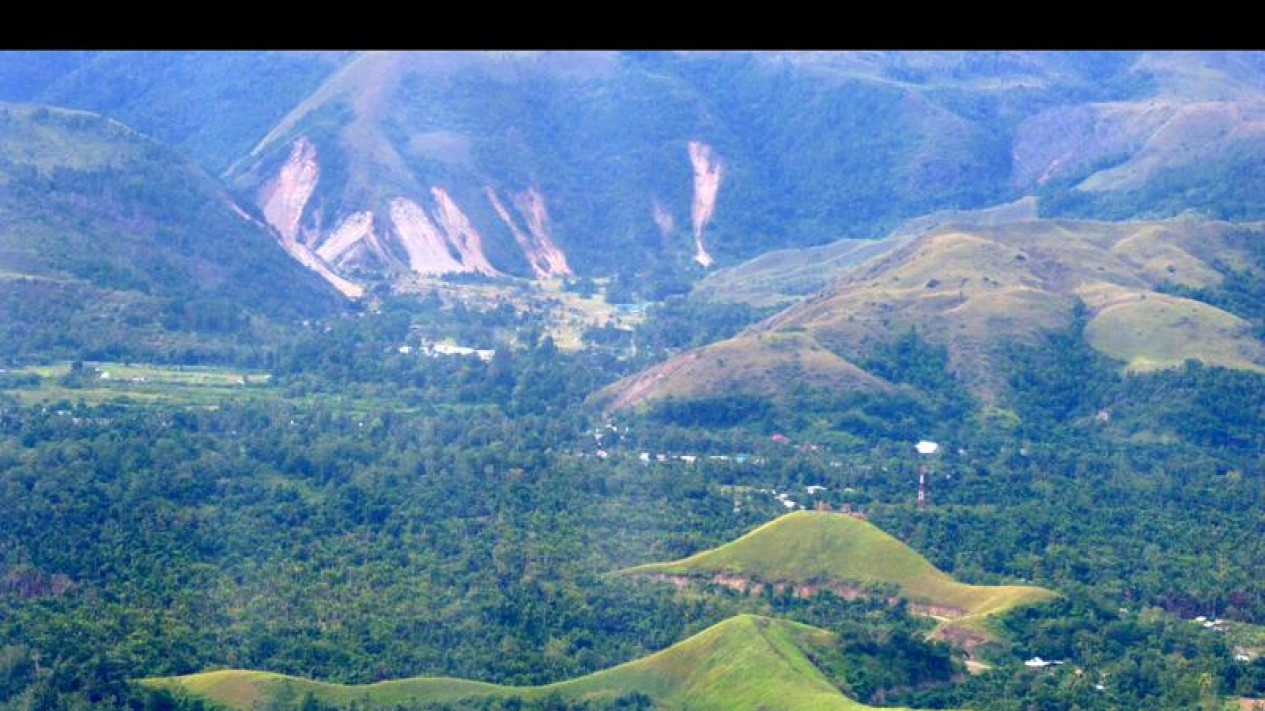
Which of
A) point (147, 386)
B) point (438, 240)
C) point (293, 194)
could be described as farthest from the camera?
point (293, 194)

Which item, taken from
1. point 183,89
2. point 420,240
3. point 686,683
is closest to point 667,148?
point 420,240

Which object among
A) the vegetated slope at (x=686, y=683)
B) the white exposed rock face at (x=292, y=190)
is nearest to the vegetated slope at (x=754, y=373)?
the vegetated slope at (x=686, y=683)

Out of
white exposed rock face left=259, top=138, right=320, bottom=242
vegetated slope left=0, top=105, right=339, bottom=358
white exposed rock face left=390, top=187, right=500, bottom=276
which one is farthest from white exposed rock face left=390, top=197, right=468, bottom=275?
vegetated slope left=0, top=105, right=339, bottom=358

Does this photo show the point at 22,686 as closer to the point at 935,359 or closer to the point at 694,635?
the point at 694,635

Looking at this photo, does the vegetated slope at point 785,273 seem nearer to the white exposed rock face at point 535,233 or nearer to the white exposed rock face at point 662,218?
the white exposed rock face at point 662,218

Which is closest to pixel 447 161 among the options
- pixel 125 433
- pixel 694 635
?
pixel 125 433

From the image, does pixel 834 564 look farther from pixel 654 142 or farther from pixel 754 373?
pixel 654 142
